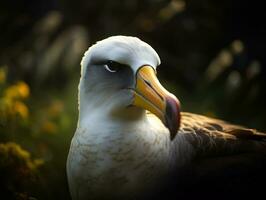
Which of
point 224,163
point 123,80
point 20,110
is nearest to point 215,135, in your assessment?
point 224,163

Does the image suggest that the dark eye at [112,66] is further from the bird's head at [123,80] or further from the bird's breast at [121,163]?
the bird's breast at [121,163]

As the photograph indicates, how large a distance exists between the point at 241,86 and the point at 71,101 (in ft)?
4.21

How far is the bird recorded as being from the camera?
290 centimetres

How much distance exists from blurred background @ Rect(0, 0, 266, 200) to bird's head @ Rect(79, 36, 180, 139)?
155cm

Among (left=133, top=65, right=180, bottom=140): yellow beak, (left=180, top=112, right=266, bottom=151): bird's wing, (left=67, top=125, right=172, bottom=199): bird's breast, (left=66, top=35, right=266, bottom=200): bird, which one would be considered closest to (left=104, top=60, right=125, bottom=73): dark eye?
(left=66, top=35, right=266, bottom=200): bird

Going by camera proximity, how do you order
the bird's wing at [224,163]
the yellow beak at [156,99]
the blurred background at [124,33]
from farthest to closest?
the blurred background at [124,33], the bird's wing at [224,163], the yellow beak at [156,99]

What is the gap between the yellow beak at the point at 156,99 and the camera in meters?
2.64

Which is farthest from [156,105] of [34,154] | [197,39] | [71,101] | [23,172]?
[197,39]

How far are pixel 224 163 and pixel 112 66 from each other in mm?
653

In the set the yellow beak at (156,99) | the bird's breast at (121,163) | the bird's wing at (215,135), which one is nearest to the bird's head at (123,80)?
the yellow beak at (156,99)

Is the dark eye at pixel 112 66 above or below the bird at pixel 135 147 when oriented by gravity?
above

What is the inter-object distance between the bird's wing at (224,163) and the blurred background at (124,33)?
152cm

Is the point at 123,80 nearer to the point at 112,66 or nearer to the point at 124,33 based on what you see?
the point at 112,66

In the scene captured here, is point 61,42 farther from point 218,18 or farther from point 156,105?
point 156,105
